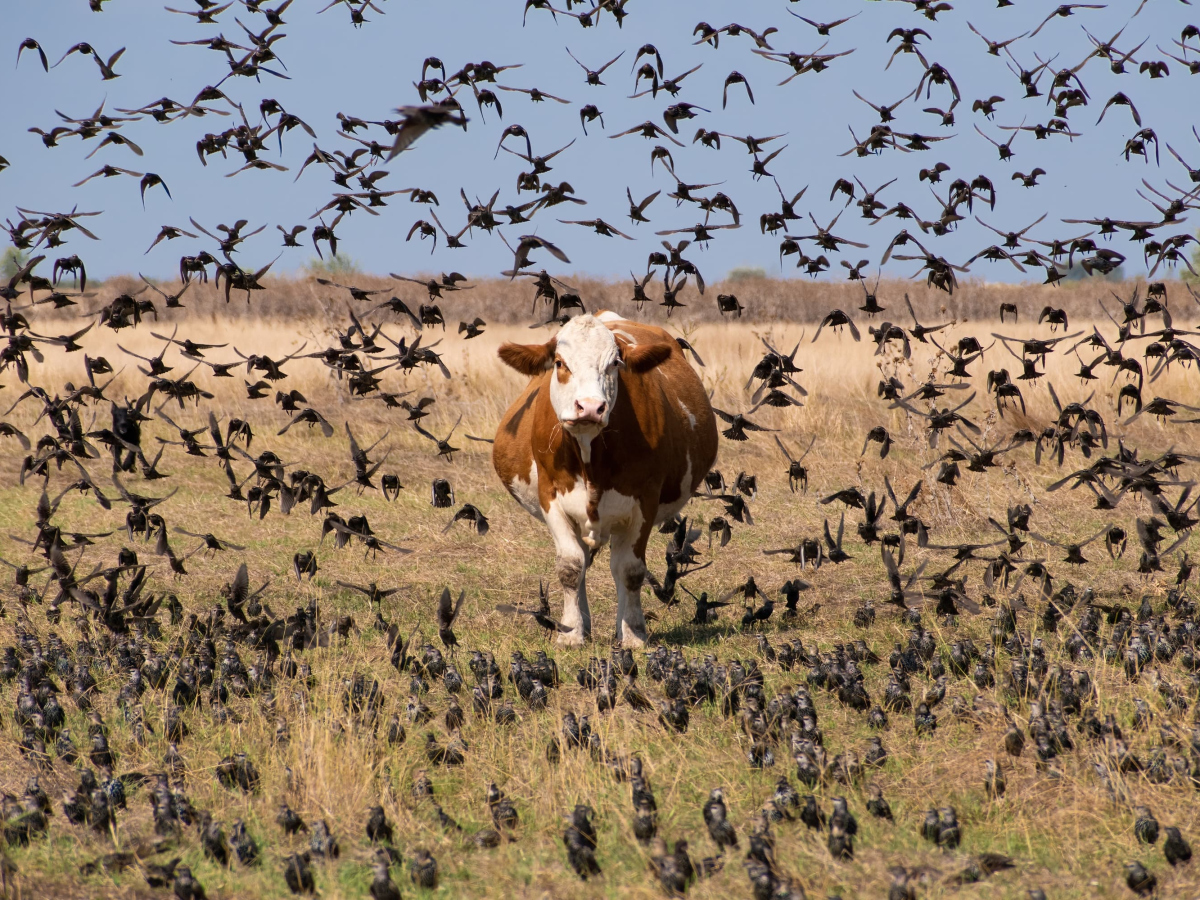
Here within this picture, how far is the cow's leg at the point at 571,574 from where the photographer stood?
296 inches

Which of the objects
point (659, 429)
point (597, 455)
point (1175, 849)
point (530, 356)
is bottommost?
point (1175, 849)

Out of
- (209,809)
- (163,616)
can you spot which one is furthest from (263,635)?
(209,809)

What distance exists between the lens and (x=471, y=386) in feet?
64.0

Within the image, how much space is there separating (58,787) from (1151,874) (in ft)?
16.1

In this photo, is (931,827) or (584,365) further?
(584,365)

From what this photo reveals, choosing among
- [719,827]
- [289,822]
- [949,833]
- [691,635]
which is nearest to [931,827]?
[949,833]

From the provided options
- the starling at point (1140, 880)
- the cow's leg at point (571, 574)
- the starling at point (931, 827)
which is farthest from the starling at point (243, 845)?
the starling at point (1140, 880)

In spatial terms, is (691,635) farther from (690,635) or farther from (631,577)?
(631,577)

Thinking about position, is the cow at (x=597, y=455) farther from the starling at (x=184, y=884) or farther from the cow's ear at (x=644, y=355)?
the starling at (x=184, y=884)

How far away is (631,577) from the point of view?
7.62 metres

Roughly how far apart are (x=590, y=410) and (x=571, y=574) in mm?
1461

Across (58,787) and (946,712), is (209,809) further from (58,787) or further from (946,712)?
(946,712)

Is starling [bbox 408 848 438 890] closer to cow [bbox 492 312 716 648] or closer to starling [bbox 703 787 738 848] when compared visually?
starling [bbox 703 787 738 848]


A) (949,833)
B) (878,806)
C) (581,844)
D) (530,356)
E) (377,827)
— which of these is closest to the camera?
(581,844)
